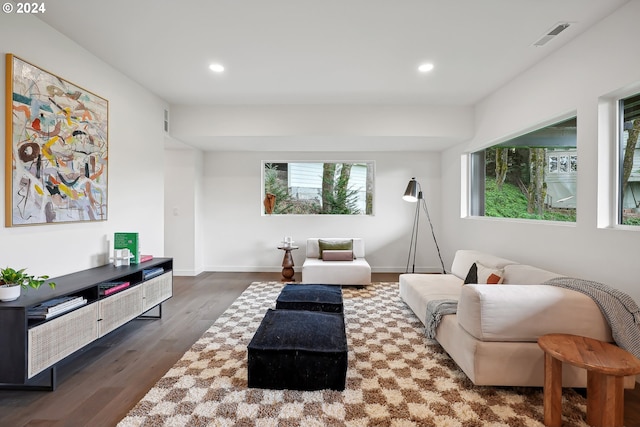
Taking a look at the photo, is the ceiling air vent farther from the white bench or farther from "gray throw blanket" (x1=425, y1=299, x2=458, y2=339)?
the white bench

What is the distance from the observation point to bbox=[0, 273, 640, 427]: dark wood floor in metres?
1.82

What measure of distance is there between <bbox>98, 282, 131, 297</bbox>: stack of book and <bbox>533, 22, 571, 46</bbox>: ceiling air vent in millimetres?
4376

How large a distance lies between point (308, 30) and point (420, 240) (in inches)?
172

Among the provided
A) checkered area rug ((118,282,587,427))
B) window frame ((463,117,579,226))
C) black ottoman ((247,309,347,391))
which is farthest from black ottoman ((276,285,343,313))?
window frame ((463,117,579,226))

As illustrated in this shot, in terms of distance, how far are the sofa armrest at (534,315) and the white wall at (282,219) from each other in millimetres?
3808

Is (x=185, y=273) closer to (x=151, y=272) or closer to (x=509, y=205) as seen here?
(x=151, y=272)

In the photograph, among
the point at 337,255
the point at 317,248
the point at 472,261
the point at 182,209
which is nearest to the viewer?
the point at 472,261

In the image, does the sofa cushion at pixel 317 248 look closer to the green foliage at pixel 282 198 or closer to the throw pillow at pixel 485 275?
the green foliage at pixel 282 198

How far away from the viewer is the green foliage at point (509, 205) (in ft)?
10.0

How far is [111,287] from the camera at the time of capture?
104 inches

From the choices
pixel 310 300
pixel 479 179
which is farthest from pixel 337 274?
pixel 479 179

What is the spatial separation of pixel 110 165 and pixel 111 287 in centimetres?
135

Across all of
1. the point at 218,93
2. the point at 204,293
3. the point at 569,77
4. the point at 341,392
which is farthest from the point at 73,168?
the point at 569,77

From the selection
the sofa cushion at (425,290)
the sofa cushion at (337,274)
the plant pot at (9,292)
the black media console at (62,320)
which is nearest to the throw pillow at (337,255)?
the sofa cushion at (337,274)
